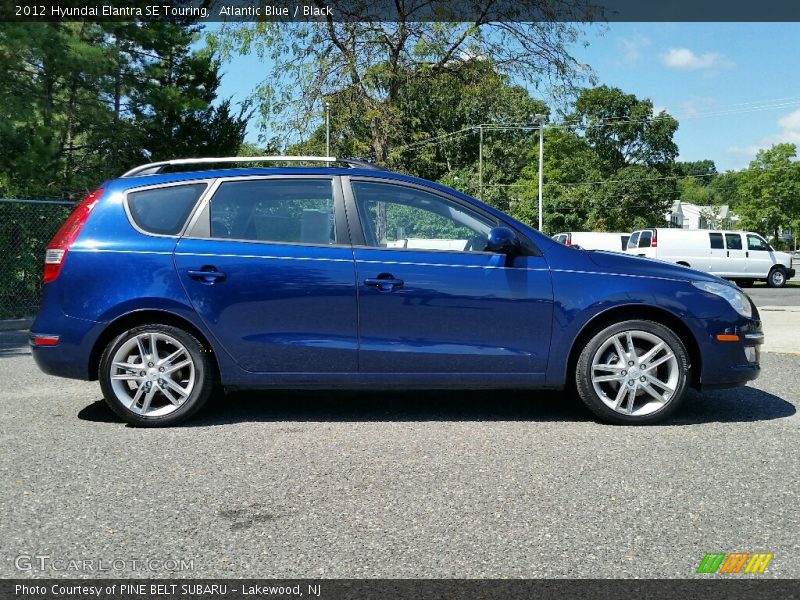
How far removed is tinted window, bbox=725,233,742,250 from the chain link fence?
22.9 metres

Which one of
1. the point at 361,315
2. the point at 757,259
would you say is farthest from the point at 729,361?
the point at 757,259

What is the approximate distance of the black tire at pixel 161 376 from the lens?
17.6 feet

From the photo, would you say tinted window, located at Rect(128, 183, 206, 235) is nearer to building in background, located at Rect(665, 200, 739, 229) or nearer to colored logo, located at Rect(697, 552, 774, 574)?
colored logo, located at Rect(697, 552, 774, 574)

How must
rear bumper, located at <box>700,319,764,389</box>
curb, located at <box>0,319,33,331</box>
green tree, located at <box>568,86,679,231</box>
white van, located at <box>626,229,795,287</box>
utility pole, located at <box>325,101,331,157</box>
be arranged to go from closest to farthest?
rear bumper, located at <box>700,319,764,389</box>, curb, located at <box>0,319,33,331</box>, utility pole, located at <box>325,101,331,157</box>, white van, located at <box>626,229,795,287</box>, green tree, located at <box>568,86,679,231</box>

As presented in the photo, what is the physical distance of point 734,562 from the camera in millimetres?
3162

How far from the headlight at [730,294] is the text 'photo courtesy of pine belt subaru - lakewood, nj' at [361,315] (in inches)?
1.0

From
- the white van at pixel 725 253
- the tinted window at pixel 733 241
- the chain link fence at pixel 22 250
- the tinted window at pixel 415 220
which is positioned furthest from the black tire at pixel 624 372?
the tinted window at pixel 733 241

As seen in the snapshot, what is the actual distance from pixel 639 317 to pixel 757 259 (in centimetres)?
2602

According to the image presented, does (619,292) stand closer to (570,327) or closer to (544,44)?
(570,327)

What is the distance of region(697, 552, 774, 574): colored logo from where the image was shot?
10.2ft

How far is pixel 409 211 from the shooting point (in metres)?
5.56

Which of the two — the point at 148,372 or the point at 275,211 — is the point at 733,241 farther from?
the point at 148,372

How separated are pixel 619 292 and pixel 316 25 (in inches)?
661

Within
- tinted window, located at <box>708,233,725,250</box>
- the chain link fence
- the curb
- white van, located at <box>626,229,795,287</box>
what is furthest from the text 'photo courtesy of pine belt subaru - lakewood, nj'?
tinted window, located at <box>708,233,725,250</box>
